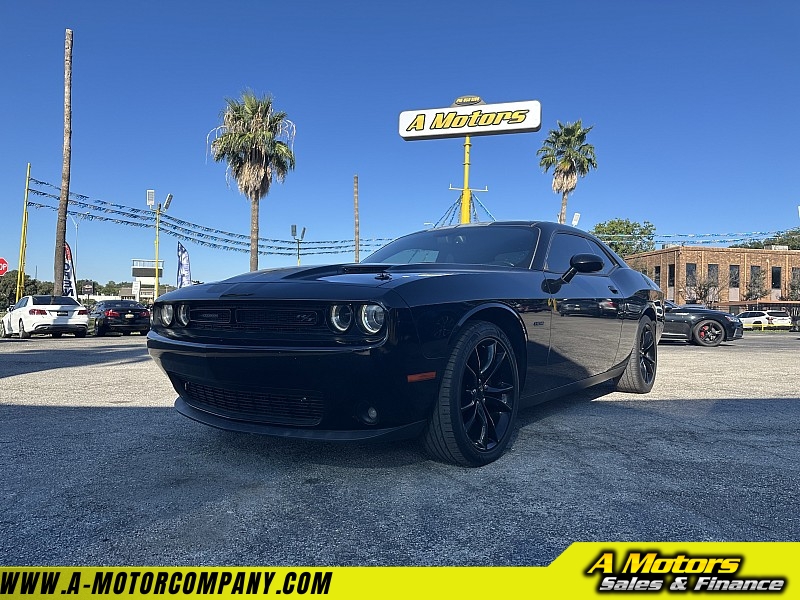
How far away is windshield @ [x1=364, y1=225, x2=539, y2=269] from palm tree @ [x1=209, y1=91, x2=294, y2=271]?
19706 millimetres

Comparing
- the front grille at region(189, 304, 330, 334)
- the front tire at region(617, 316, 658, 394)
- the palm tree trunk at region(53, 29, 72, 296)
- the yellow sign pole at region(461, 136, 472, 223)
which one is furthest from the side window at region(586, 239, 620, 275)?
the palm tree trunk at region(53, 29, 72, 296)

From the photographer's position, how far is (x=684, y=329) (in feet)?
45.4

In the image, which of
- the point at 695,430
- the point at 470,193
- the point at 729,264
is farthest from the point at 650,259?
the point at 695,430

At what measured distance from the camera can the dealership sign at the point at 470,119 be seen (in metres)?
19.8

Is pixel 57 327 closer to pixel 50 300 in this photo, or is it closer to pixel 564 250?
pixel 50 300

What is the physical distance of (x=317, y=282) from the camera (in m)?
2.68

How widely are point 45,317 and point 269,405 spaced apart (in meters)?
15.8

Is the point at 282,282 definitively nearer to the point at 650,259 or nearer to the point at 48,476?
the point at 48,476

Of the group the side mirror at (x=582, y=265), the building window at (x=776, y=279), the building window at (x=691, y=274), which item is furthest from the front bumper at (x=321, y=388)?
the building window at (x=776, y=279)

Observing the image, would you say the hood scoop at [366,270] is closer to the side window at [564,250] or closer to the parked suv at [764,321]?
the side window at [564,250]

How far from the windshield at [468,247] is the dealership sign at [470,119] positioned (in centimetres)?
1671

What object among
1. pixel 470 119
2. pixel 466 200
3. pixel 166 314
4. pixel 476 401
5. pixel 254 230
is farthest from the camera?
pixel 254 230

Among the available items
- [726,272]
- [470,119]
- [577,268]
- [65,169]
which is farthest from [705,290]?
[577,268]

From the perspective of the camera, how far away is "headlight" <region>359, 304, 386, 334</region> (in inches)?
96.1
